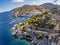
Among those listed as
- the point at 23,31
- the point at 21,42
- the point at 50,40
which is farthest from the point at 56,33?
the point at 23,31

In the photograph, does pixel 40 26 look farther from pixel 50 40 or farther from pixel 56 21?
pixel 50 40

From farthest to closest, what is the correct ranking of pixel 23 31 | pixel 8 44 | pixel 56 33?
pixel 23 31, pixel 8 44, pixel 56 33

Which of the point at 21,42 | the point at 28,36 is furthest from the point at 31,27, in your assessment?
the point at 21,42

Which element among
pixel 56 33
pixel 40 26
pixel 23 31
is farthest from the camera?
pixel 23 31

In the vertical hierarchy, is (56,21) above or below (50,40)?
above

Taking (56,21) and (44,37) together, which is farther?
(56,21)

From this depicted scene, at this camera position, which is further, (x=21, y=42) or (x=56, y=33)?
(x=21, y=42)

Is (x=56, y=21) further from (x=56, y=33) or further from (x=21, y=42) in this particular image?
(x=21, y=42)

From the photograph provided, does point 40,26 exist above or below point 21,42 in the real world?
above

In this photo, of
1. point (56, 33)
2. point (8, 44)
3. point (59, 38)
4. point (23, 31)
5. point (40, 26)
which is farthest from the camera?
point (23, 31)
